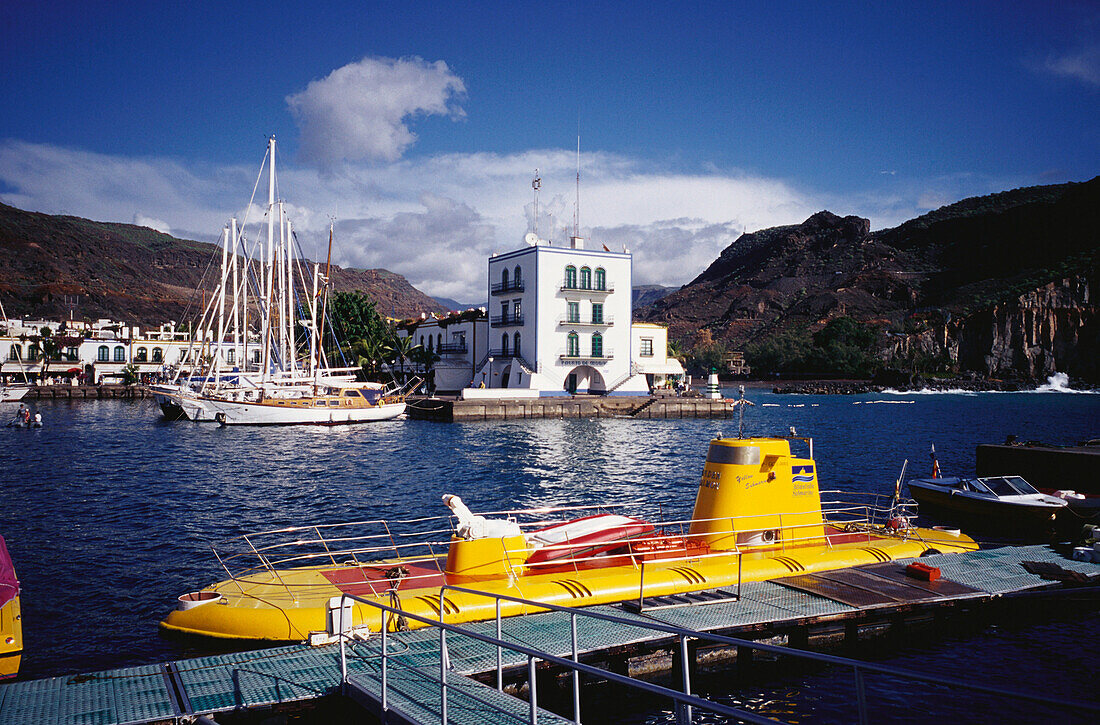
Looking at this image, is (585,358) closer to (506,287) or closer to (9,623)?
(506,287)

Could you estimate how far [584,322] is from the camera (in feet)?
236

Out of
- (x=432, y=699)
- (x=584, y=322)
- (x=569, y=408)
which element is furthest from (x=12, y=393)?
(x=432, y=699)

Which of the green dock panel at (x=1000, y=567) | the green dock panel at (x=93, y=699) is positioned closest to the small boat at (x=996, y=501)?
the green dock panel at (x=1000, y=567)

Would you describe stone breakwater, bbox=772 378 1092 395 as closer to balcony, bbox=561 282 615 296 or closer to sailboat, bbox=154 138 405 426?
balcony, bbox=561 282 615 296

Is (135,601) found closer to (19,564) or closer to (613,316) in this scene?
(19,564)

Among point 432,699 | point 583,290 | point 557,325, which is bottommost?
point 432,699

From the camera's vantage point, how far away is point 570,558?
14883 mm

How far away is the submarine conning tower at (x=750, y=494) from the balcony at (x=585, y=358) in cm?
5514

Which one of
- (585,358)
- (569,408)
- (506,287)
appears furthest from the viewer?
(506,287)

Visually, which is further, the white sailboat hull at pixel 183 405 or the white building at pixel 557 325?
the white building at pixel 557 325

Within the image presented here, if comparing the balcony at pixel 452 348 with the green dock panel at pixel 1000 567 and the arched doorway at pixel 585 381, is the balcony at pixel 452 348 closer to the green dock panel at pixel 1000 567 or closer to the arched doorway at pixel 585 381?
the arched doorway at pixel 585 381

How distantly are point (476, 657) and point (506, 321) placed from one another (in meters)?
64.3

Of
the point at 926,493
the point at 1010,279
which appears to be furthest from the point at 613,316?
the point at 1010,279

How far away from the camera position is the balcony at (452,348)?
81750 millimetres
